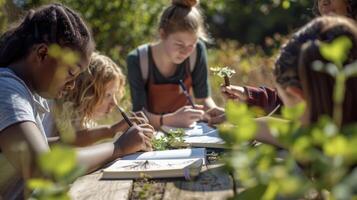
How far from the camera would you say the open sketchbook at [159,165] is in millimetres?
1702

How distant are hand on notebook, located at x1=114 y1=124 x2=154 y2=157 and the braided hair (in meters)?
0.33

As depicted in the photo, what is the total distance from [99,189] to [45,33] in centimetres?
68

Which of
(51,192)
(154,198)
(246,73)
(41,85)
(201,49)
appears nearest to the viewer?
(51,192)

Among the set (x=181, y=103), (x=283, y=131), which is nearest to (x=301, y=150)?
(x=283, y=131)

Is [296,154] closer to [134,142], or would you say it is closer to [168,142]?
[134,142]

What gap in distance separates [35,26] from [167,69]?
6.10ft

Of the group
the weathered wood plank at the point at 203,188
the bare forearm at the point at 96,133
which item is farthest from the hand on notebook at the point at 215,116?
the weathered wood plank at the point at 203,188

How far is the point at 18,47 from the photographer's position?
208 centimetres

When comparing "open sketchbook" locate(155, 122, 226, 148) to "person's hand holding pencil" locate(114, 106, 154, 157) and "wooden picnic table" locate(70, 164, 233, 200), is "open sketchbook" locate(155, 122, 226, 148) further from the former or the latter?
"wooden picnic table" locate(70, 164, 233, 200)

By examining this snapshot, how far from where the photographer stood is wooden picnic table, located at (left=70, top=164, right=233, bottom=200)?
1.50 meters

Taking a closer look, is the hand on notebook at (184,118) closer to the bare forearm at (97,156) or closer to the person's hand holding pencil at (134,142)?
the person's hand holding pencil at (134,142)

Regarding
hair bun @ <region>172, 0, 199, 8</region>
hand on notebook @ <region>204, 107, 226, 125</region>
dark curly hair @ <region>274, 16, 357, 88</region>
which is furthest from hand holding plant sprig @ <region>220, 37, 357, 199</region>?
hair bun @ <region>172, 0, 199, 8</region>

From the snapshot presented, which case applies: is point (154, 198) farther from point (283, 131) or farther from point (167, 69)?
point (167, 69)

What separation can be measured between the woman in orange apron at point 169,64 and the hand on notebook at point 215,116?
57 cm
